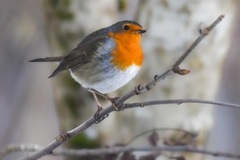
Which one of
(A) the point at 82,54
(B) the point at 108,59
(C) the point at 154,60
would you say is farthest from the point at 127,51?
(C) the point at 154,60

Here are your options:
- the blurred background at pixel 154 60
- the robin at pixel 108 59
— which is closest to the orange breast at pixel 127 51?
the robin at pixel 108 59

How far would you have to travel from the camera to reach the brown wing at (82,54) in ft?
7.60

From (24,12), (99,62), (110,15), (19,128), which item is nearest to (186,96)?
(110,15)

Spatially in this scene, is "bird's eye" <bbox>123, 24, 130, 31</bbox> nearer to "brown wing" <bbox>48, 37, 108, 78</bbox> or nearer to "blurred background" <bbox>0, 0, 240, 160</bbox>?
"brown wing" <bbox>48, 37, 108, 78</bbox>

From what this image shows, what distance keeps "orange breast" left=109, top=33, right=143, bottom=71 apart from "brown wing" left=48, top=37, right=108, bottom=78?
0.26ft

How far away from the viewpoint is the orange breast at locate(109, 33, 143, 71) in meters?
2.16

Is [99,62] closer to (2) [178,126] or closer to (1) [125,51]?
(1) [125,51]

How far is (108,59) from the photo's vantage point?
7.39ft

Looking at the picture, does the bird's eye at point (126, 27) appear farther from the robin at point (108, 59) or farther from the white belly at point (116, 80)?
the white belly at point (116, 80)

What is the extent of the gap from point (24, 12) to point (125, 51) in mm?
2819

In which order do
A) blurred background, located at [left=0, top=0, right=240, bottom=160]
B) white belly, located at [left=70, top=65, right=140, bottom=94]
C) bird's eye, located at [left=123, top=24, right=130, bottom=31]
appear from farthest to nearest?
1. blurred background, located at [left=0, top=0, right=240, bottom=160]
2. bird's eye, located at [left=123, top=24, right=130, bottom=31]
3. white belly, located at [left=70, top=65, right=140, bottom=94]

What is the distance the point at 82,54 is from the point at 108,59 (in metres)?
0.13

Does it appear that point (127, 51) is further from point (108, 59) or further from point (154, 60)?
point (154, 60)

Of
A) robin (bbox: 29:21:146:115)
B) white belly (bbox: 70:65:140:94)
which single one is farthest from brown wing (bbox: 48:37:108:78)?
white belly (bbox: 70:65:140:94)
